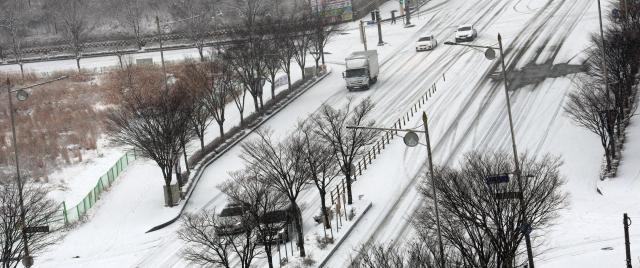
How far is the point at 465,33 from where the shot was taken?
88562 mm

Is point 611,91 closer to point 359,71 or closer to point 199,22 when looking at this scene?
point 359,71

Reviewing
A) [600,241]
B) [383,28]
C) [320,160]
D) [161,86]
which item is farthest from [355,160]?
[383,28]

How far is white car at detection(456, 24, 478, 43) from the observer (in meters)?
88.5

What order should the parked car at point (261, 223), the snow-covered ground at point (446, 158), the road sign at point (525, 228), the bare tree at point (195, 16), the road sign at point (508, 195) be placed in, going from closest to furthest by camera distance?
the road sign at point (525, 228)
the road sign at point (508, 195)
the parked car at point (261, 223)
the snow-covered ground at point (446, 158)
the bare tree at point (195, 16)

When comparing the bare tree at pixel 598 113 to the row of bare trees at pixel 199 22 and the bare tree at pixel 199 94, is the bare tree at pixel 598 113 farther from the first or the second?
the row of bare trees at pixel 199 22

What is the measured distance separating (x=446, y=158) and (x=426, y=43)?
33.7 m

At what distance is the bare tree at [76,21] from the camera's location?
107 meters

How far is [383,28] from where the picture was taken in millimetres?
103750

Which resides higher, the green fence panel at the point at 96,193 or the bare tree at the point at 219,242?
the bare tree at the point at 219,242

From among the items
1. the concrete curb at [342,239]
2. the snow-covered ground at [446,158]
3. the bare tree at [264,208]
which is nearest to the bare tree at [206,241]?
the bare tree at [264,208]

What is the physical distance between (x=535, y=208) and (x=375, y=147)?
2382 centimetres

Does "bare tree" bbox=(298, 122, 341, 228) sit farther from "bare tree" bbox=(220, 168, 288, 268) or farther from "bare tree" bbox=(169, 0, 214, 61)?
"bare tree" bbox=(169, 0, 214, 61)

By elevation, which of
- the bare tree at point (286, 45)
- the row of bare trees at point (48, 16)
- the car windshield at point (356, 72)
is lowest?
the car windshield at point (356, 72)

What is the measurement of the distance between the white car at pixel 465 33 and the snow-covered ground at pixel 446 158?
1.53 metres
